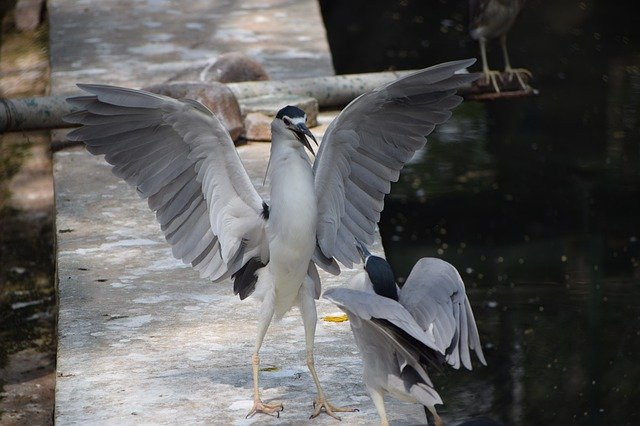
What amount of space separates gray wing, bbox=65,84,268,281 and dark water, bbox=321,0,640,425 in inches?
58.0

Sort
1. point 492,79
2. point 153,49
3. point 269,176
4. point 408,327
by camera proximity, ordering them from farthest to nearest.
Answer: point 153,49 < point 492,79 < point 269,176 < point 408,327

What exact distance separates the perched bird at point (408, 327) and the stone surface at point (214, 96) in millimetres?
2782

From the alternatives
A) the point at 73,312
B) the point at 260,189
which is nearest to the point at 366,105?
the point at 73,312

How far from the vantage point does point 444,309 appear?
3.32m

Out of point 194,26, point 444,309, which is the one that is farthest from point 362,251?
point 194,26

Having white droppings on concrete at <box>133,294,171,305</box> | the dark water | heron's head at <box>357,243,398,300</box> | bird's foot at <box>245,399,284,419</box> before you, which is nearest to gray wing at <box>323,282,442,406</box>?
heron's head at <box>357,243,398,300</box>

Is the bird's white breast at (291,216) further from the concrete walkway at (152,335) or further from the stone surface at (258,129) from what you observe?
the stone surface at (258,129)

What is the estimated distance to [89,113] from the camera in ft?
12.4

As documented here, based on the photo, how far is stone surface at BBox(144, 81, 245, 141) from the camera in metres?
6.10

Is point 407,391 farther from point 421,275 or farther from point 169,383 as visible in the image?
point 169,383

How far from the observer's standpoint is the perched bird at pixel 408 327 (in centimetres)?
312

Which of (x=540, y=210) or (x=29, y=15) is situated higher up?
(x=29, y=15)

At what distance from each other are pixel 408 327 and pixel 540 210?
158 inches

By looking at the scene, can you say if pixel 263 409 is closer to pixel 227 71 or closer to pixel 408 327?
pixel 408 327
